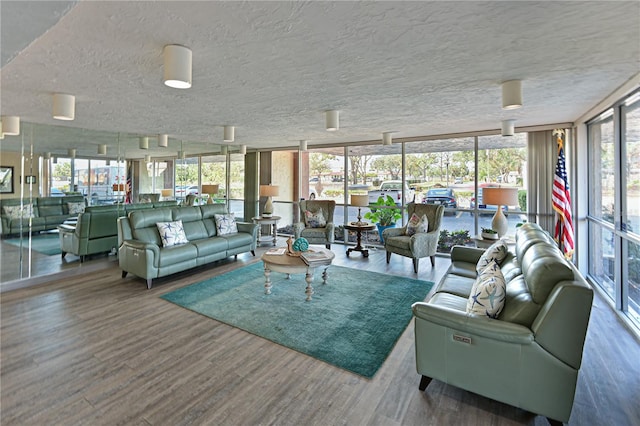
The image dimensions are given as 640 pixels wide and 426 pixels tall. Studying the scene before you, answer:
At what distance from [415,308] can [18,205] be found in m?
5.59

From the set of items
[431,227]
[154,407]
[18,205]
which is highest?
[18,205]

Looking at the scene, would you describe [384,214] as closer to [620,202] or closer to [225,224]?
[225,224]

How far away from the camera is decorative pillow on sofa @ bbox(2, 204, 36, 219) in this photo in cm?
445

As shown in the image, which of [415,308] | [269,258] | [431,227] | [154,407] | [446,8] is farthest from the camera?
[431,227]

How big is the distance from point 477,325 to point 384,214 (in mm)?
4942

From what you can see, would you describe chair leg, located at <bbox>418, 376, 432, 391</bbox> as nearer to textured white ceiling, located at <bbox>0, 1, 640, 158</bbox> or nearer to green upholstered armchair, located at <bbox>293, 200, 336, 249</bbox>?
textured white ceiling, located at <bbox>0, 1, 640, 158</bbox>

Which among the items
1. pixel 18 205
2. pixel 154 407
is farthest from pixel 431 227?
pixel 18 205

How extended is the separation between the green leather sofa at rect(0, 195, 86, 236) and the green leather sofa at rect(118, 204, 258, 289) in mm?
1313

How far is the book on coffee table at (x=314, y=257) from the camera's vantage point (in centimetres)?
381

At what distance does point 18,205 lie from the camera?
451 centimetres

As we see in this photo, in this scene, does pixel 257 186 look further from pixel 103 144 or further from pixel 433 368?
pixel 433 368

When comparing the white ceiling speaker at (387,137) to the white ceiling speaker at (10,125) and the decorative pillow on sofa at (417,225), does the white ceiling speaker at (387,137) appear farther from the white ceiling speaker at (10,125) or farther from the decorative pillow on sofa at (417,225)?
the white ceiling speaker at (10,125)

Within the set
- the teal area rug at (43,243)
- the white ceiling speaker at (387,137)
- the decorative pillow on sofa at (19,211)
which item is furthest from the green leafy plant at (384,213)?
the decorative pillow on sofa at (19,211)

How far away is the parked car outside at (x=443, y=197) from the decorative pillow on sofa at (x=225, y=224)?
3.88 m
